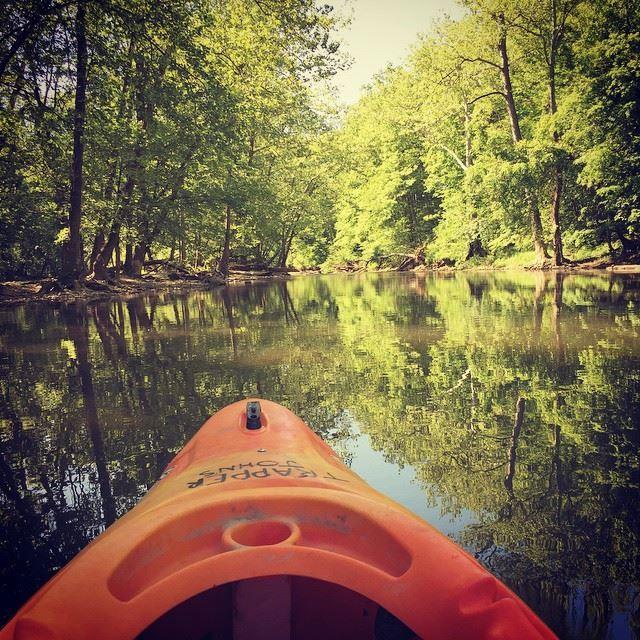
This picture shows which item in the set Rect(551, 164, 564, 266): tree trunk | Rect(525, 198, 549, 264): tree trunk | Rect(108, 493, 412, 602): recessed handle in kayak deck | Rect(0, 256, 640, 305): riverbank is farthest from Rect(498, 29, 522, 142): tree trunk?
Rect(108, 493, 412, 602): recessed handle in kayak deck

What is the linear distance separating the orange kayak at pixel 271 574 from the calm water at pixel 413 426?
0.82 meters

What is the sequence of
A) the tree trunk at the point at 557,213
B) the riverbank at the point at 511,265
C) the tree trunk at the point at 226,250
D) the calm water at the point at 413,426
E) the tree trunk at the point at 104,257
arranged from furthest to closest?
the tree trunk at the point at 226,250 < the tree trunk at the point at 557,213 < the riverbank at the point at 511,265 < the tree trunk at the point at 104,257 < the calm water at the point at 413,426

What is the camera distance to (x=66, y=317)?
13.1 meters

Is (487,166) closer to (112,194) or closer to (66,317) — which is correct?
(112,194)

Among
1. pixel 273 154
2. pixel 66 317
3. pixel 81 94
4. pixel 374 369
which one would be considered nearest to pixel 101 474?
pixel 374 369

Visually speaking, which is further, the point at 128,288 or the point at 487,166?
the point at 487,166

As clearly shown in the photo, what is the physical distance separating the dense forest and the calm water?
860 cm

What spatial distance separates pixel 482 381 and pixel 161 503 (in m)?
4.36

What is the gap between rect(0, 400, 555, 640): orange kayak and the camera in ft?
4.27

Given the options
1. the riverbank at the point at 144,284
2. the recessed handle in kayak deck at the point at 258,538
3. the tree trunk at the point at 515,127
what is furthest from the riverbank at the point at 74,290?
the recessed handle in kayak deck at the point at 258,538

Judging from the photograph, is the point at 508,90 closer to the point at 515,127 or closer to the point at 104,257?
the point at 515,127

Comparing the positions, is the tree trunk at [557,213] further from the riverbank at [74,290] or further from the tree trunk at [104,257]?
the tree trunk at [104,257]

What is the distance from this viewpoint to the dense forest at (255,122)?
14.4 m

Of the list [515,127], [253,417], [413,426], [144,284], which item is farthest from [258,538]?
[515,127]
